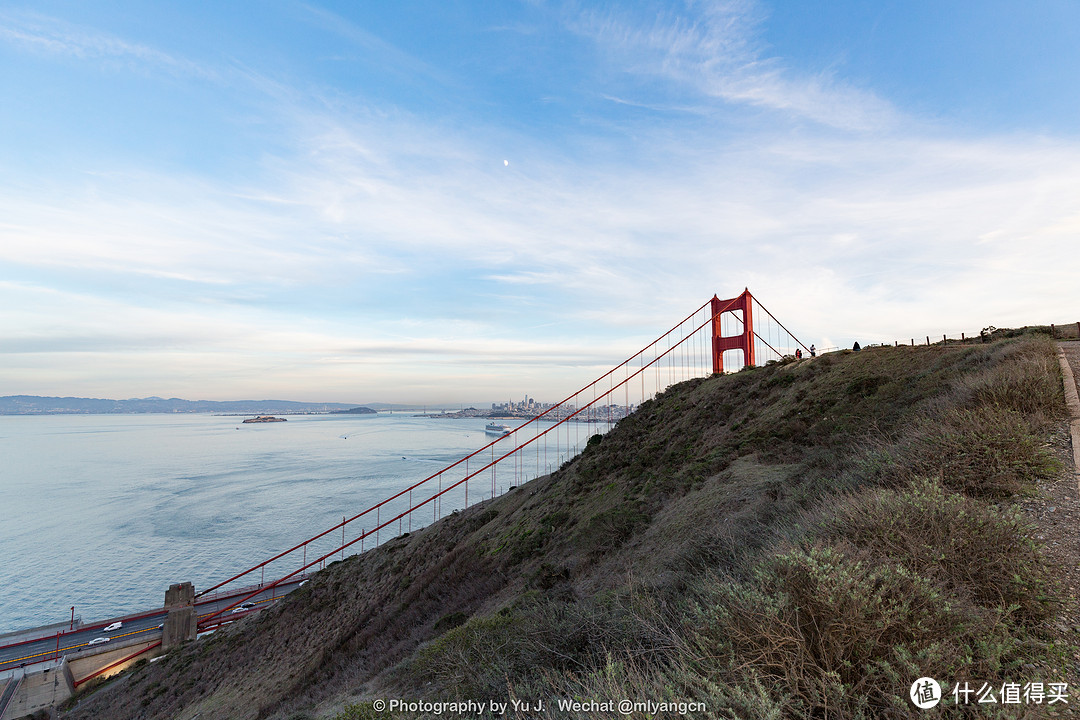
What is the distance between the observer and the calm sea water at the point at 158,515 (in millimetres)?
47906

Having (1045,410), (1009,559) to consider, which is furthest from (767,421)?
(1009,559)

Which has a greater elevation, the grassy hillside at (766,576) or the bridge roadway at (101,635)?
the grassy hillside at (766,576)

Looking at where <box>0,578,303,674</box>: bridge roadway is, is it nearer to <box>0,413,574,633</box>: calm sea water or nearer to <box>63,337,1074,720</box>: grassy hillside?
<box>0,413,574,633</box>: calm sea water

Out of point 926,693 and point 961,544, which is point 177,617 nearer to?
point 926,693

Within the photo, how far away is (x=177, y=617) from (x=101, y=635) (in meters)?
7.99

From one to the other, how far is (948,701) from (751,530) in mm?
5088

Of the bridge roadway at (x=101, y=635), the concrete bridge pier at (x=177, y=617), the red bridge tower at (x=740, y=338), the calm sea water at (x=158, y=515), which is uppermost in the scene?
the red bridge tower at (x=740, y=338)

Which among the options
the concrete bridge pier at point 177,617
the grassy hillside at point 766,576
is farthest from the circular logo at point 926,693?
the concrete bridge pier at point 177,617

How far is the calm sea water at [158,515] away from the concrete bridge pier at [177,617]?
13914 mm

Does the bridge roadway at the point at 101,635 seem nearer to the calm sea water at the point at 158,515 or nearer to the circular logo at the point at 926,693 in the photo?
the calm sea water at the point at 158,515

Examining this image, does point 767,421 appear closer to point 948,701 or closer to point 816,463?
point 816,463

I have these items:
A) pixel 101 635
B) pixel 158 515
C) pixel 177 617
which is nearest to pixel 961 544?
pixel 177 617

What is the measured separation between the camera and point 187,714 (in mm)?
17875

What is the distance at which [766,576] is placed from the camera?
157 inches
